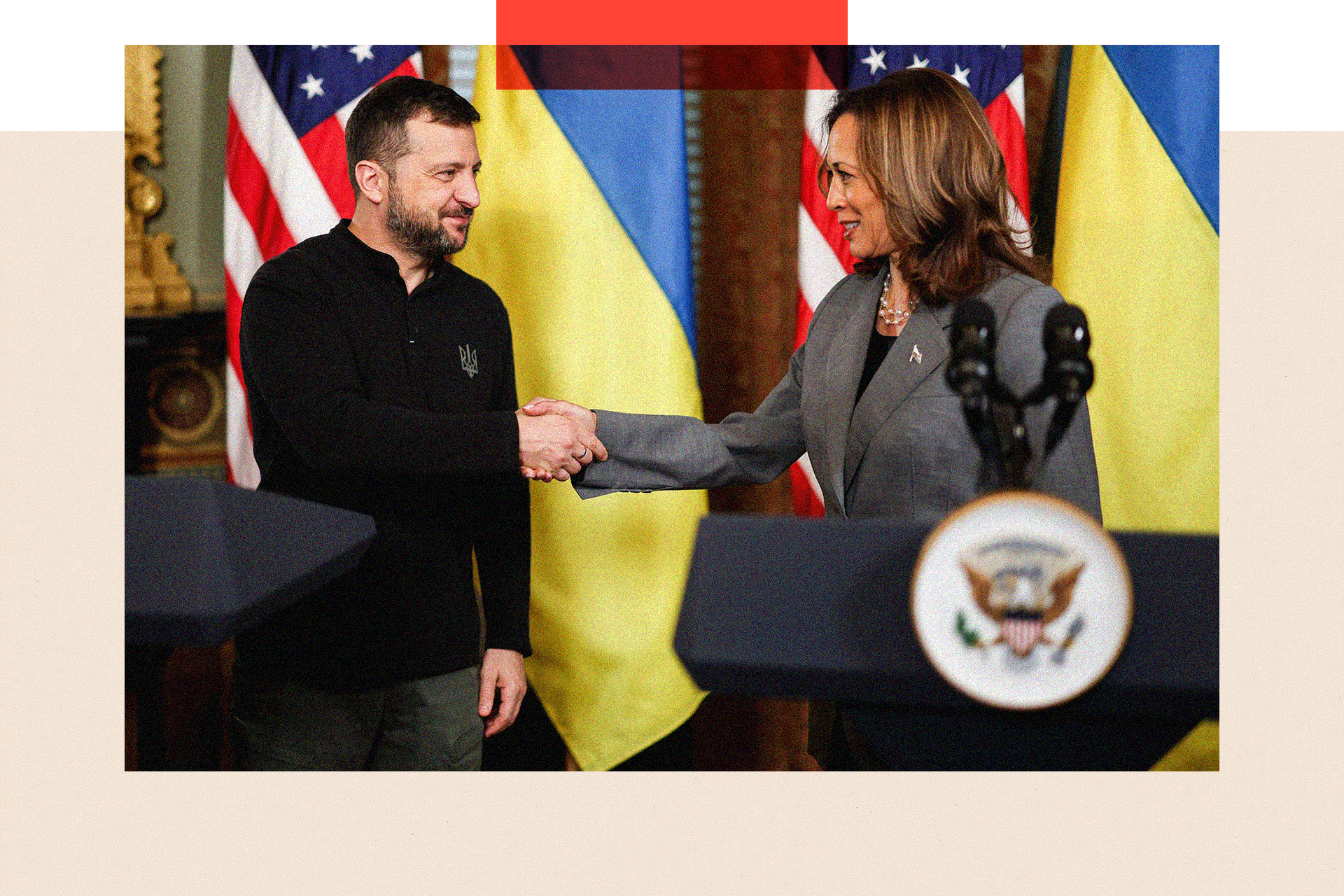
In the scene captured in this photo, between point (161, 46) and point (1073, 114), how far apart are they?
1729 millimetres

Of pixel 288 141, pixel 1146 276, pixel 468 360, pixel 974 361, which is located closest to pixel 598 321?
pixel 468 360

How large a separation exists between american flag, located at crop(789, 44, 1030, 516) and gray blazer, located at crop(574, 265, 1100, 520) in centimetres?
35

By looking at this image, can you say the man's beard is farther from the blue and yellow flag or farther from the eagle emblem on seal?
the blue and yellow flag

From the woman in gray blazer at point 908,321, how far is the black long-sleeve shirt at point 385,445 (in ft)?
0.55

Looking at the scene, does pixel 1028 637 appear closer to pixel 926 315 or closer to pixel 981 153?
pixel 926 315

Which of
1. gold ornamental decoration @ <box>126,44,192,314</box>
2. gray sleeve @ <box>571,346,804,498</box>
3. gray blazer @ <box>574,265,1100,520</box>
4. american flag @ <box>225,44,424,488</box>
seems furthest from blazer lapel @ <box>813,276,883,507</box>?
gold ornamental decoration @ <box>126,44,192,314</box>

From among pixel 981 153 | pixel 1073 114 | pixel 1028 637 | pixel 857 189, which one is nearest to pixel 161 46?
pixel 857 189

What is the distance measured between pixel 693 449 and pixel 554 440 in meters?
0.23

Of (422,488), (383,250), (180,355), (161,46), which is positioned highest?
(161,46)

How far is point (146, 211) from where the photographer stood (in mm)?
2084

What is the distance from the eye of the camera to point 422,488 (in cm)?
168

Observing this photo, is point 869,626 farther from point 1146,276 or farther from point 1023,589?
point 1146,276

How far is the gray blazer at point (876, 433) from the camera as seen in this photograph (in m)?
1.34

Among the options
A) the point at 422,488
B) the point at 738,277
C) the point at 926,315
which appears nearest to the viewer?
the point at 926,315
